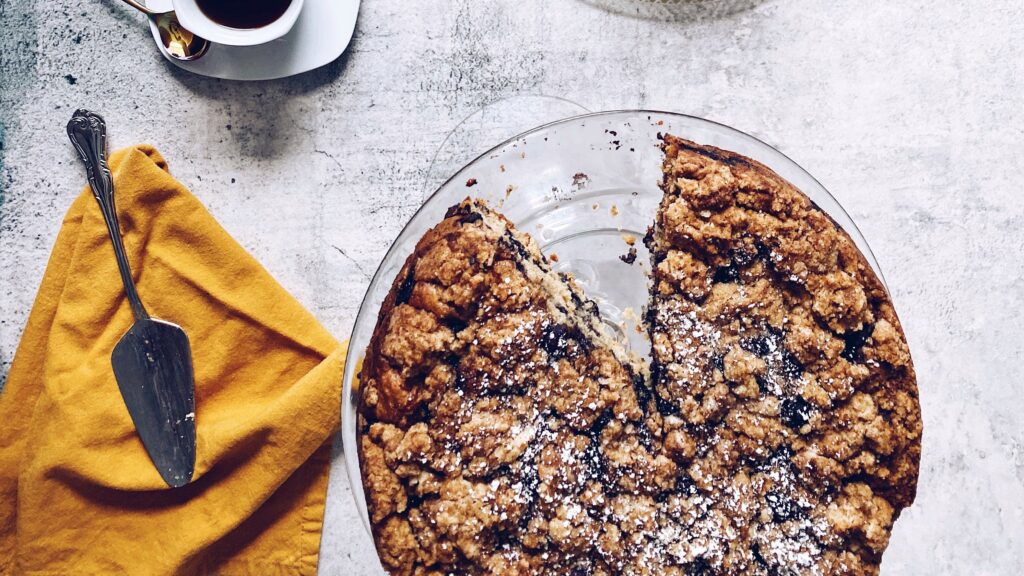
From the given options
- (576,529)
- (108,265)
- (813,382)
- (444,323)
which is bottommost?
(576,529)

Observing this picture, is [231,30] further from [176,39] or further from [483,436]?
[483,436]

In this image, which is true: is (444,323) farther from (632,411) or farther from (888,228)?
(888,228)

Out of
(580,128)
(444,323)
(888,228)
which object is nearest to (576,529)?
(444,323)

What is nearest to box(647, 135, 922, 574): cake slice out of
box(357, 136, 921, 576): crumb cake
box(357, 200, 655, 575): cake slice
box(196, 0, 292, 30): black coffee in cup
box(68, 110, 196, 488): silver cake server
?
box(357, 136, 921, 576): crumb cake

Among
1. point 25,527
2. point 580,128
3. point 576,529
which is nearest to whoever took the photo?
point 576,529

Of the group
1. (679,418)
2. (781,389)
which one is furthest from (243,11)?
(781,389)

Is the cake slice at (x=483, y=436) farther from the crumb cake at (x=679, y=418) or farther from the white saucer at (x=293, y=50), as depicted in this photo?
the white saucer at (x=293, y=50)

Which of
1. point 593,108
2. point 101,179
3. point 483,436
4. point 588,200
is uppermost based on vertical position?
point 593,108
